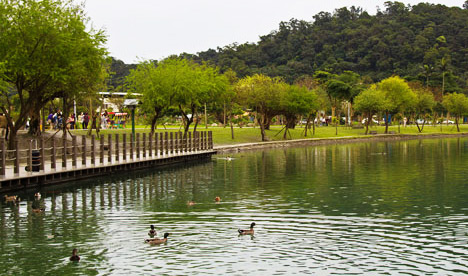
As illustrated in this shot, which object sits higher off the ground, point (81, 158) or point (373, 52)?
point (373, 52)

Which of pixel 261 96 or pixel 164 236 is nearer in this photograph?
pixel 164 236

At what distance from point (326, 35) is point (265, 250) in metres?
186

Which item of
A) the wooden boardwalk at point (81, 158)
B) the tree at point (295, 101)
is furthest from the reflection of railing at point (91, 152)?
the tree at point (295, 101)

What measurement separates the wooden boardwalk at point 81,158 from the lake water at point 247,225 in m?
1.27

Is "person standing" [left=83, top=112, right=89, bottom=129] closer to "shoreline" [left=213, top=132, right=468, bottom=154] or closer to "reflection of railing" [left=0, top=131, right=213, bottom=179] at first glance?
"shoreline" [left=213, top=132, right=468, bottom=154]

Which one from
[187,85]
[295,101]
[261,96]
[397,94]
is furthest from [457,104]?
[187,85]

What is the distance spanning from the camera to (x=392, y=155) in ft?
201

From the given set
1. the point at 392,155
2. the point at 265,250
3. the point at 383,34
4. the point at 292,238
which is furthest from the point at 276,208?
the point at 383,34

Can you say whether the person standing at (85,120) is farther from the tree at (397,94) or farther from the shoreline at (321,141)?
the tree at (397,94)

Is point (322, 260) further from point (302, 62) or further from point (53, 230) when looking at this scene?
point (302, 62)

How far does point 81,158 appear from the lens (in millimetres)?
46156

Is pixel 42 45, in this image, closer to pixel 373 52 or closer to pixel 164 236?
pixel 164 236

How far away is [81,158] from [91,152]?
13.5 feet

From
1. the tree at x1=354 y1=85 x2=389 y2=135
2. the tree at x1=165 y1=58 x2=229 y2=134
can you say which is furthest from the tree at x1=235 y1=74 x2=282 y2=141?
the tree at x1=354 y1=85 x2=389 y2=135
